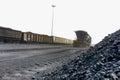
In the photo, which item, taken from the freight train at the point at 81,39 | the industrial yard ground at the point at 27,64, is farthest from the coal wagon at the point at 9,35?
the freight train at the point at 81,39

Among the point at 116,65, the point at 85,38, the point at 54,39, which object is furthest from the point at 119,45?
the point at 54,39

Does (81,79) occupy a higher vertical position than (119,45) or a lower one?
lower

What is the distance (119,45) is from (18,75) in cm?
370

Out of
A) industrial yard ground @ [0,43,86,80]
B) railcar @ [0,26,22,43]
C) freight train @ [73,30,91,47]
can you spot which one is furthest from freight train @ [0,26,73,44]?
industrial yard ground @ [0,43,86,80]

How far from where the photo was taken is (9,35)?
103 feet

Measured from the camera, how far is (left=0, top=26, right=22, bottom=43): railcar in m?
29.4

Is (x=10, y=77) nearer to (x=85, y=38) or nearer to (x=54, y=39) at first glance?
(x=85, y=38)

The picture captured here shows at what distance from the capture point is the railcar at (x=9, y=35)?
96.4ft

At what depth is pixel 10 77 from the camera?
27.6 feet

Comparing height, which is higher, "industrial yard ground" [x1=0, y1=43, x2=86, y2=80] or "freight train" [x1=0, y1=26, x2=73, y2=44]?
"freight train" [x1=0, y1=26, x2=73, y2=44]

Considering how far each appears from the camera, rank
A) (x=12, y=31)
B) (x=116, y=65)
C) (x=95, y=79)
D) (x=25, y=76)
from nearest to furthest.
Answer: (x=95, y=79)
(x=116, y=65)
(x=25, y=76)
(x=12, y=31)

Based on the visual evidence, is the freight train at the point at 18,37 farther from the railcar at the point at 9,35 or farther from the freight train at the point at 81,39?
the freight train at the point at 81,39

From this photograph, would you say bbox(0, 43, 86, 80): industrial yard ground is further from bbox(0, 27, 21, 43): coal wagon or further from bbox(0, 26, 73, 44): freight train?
bbox(0, 26, 73, 44): freight train

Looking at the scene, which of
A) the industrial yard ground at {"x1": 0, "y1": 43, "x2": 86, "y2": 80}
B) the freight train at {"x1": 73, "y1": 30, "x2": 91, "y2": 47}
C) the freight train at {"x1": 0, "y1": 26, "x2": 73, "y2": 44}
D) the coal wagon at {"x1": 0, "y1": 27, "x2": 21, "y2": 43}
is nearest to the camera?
the industrial yard ground at {"x1": 0, "y1": 43, "x2": 86, "y2": 80}
